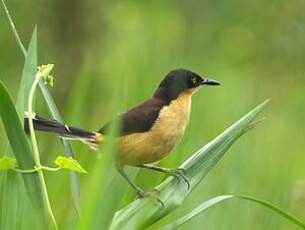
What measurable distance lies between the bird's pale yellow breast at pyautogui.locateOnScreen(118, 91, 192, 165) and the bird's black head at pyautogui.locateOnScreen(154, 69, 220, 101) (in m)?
0.10

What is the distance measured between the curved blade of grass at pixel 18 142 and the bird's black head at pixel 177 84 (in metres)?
1.43

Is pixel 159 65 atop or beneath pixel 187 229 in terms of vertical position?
atop

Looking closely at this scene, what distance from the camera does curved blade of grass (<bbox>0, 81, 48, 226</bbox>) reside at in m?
2.71

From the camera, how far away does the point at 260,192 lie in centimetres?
368

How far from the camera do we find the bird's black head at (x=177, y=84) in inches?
165

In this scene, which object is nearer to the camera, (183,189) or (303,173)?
(183,189)

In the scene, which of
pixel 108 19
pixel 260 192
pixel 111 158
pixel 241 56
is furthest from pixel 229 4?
pixel 111 158

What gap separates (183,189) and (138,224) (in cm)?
38

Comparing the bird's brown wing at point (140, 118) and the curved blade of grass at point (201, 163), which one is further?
the bird's brown wing at point (140, 118)

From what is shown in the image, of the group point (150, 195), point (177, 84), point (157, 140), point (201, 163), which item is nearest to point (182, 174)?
point (201, 163)

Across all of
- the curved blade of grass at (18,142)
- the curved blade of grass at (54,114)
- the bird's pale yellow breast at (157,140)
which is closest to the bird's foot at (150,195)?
the curved blade of grass at (54,114)

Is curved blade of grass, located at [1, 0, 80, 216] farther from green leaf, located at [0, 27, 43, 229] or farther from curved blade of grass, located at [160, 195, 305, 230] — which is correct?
curved blade of grass, located at [160, 195, 305, 230]

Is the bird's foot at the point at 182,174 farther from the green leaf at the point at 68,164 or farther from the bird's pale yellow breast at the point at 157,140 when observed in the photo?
the bird's pale yellow breast at the point at 157,140

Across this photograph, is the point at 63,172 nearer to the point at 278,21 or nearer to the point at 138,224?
the point at 138,224
